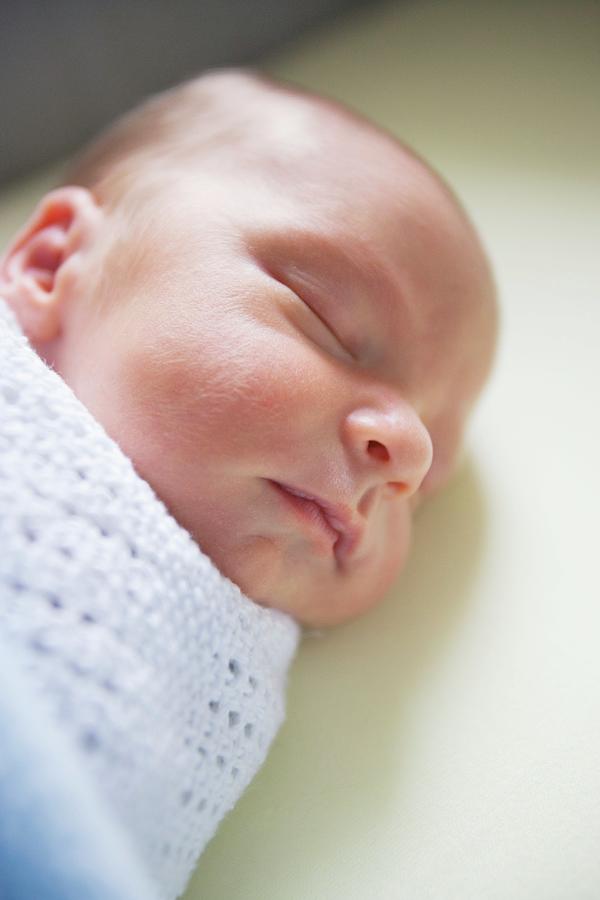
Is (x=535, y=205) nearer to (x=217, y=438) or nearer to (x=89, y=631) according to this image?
(x=217, y=438)

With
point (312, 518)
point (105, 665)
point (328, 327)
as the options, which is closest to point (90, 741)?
point (105, 665)

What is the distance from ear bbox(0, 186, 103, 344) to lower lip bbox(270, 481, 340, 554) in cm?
25

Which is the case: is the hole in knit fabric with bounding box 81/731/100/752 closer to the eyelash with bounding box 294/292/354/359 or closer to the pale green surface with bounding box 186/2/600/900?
the pale green surface with bounding box 186/2/600/900

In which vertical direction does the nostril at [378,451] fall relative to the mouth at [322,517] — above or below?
above

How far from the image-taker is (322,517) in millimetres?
741

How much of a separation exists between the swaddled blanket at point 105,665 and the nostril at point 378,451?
0.49 ft

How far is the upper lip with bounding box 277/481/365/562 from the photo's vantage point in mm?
726

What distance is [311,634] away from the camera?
85cm

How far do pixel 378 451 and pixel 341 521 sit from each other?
0.06 metres

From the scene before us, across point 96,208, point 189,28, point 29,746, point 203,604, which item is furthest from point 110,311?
point 189,28

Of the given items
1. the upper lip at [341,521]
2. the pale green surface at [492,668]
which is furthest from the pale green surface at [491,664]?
the upper lip at [341,521]

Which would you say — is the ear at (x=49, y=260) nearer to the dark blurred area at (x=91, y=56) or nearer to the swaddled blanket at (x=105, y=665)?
the swaddled blanket at (x=105, y=665)

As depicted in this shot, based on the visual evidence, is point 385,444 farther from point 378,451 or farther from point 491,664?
point 491,664

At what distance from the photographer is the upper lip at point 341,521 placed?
726mm
